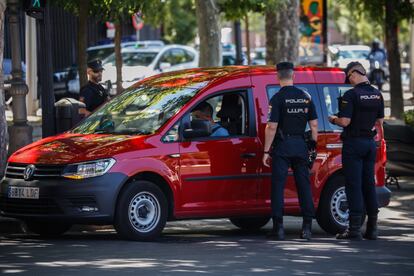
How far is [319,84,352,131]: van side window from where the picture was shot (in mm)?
13094

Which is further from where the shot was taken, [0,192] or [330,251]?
[0,192]

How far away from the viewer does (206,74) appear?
42.2 ft

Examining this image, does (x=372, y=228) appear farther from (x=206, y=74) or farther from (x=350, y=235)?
(x=206, y=74)

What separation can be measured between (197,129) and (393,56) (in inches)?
551

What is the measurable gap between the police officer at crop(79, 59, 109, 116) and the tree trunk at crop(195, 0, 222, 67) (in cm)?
744

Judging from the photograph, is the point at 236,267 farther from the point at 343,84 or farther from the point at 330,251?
the point at 343,84

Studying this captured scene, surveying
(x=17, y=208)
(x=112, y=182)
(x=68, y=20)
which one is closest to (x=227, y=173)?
(x=112, y=182)

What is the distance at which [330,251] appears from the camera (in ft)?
37.3

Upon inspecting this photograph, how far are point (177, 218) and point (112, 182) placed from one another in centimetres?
90

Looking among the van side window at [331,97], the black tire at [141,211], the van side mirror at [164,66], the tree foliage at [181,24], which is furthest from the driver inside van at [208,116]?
the tree foliage at [181,24]

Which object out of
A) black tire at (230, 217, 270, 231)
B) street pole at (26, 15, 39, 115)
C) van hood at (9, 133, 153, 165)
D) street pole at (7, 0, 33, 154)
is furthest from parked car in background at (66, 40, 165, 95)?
van hood at (9, 133, 153, 165)

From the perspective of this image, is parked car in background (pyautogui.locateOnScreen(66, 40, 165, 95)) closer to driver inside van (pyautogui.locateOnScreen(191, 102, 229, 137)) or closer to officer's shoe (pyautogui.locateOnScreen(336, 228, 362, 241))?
driver inside van (pyautogui.locateOnScreen(191, 102, 229, 137))

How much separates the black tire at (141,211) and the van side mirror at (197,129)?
633 millimetres

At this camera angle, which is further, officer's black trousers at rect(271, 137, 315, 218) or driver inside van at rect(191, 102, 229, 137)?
driver inside van at rect(191, 102, 229, 137)
